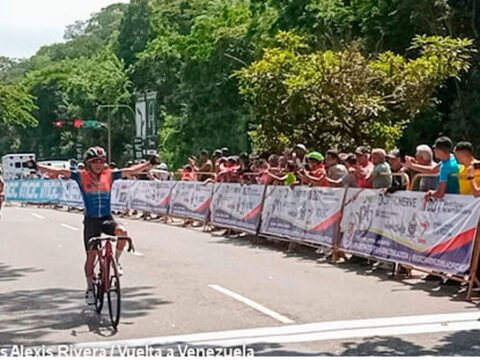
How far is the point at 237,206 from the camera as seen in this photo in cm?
2017

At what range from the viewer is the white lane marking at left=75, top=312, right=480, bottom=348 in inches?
327

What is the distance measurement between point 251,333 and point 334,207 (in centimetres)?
683

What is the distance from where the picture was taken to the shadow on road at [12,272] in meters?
13.3

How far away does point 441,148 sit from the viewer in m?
11.8

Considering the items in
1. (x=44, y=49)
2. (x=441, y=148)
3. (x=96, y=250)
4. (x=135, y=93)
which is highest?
(x=44, y=49)

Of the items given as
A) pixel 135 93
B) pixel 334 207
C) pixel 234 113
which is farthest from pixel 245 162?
pixel 135 93

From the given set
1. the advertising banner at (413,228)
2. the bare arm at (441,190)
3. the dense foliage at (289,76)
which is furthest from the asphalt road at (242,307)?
the dense foliage at (289,76)

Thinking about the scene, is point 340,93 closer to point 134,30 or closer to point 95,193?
point 95,193

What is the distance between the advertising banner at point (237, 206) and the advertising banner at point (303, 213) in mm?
508

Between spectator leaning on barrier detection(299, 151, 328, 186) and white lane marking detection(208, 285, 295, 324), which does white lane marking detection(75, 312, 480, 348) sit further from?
spectator leaning on barrier detection(299, 151, 328, 186)

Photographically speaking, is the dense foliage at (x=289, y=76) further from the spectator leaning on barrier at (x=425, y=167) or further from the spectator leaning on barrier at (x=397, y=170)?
the spectator leaning on barrier at (x=425, y=167)

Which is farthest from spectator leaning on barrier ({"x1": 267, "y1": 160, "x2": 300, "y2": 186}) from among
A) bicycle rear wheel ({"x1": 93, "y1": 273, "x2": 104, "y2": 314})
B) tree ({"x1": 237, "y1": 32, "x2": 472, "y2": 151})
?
bicycle rear wheel ({"x1": 93, "y1": 273, "x2": 104, "y2": 314})

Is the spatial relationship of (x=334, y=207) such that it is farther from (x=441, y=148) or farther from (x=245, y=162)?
(x=245, y=162)

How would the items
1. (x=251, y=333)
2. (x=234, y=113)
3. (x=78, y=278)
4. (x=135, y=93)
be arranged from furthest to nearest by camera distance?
(x=135, y=93) < (x=234, y=113) < (x=78, y=278) < (x=251, y=333)
